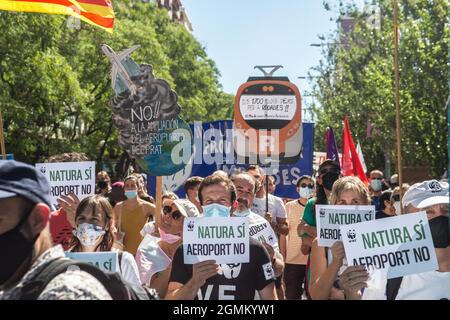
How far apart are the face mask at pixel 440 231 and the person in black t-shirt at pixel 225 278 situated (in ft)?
2.89

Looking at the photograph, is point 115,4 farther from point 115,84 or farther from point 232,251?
point 232,251

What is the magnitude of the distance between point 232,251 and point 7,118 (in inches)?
989

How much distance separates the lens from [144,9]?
1924 inches

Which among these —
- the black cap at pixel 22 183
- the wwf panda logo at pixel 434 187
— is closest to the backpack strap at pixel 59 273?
the black cap at pixel 22 183

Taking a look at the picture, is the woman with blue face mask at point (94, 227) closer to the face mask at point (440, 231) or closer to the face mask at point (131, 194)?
the face mask at point (440, 231)

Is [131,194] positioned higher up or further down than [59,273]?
further down

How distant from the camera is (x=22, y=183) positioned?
2.61 meters

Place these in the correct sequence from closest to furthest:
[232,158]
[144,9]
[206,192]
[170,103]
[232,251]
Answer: [232,251] → [206,192] → [170,103] → [232,158] → [144,9]

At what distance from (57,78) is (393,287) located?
2646 cm

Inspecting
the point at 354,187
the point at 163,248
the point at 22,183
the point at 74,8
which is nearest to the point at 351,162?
the point at 74,8

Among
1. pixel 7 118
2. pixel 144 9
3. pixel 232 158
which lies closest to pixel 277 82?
pixel 232 158

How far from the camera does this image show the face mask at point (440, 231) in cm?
479

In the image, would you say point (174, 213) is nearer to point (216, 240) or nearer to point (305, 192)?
point (216, 240)

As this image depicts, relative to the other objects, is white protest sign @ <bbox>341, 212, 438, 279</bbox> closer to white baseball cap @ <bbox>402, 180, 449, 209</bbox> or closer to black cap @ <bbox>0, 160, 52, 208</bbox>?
white baseball cap @ <bbox>402, 180, 449, 209</bbox>
